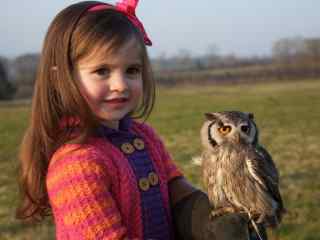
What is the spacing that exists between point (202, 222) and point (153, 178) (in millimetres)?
485

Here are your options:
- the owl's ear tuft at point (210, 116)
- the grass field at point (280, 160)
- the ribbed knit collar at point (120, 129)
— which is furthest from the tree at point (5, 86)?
the ribbed knit collar at point (120, 129)

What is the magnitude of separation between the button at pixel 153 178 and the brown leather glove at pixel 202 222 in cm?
36

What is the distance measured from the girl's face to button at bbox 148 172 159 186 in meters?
0.32

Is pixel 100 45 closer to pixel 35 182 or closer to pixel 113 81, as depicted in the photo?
pixel 113 81

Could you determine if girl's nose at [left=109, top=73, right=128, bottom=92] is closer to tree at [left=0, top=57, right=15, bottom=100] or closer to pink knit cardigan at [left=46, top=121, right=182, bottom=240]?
pink knit cardigan at [left=46, top=121, right=182, bottom=240]

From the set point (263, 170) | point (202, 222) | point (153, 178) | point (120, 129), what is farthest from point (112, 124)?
point (263, 170)

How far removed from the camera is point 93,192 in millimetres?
1612

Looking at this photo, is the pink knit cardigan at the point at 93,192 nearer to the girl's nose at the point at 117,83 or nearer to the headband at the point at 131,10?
the girl's nose at the point at 117,83

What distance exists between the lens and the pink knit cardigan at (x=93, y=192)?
161 centimetres

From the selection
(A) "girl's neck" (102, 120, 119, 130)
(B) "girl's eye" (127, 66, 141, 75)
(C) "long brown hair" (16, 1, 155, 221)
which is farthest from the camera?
(A) "girl's neck" (102, 120, 119, 130)

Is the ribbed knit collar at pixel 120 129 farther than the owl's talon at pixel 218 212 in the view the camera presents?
No

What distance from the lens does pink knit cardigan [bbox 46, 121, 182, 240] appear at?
5.27 feet

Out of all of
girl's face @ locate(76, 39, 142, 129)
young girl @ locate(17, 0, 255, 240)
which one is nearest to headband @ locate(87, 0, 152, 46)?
young girl @ locate(17, 0, 255, 240)

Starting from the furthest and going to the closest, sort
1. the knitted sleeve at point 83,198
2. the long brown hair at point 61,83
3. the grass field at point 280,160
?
1. the grass field at point 280,160
2. the long brown hair at point 61,83
3. the knitted sleeve at point 83,198
